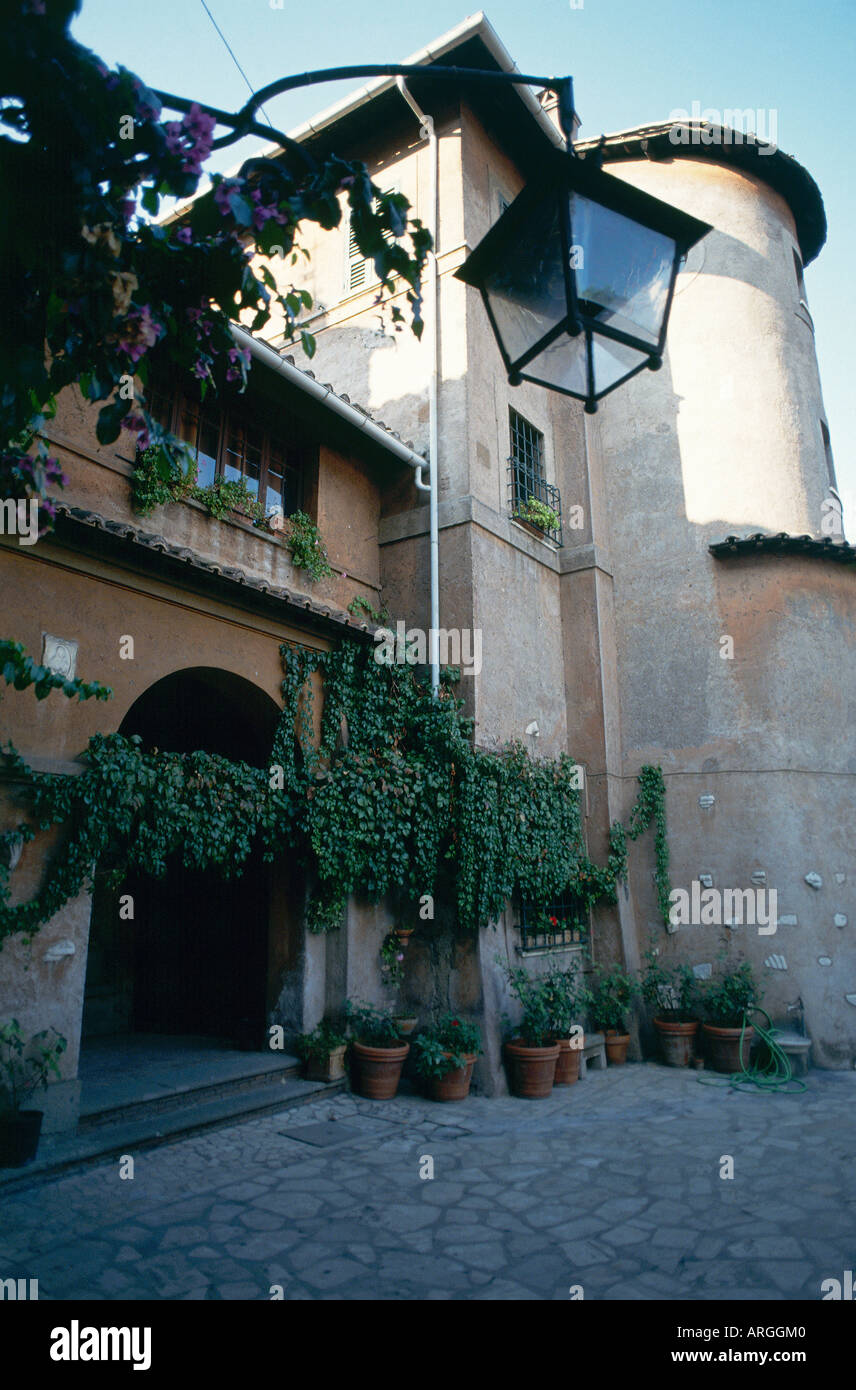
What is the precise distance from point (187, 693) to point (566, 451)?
21.1ft

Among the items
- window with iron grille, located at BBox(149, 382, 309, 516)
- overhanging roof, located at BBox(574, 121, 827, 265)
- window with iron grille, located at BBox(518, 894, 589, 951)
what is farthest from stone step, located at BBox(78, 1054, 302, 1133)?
overhanging roof, located at BBox(574, 121, 827, 265)

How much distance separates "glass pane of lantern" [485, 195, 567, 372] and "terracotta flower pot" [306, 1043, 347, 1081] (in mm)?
6513

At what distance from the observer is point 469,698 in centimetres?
898

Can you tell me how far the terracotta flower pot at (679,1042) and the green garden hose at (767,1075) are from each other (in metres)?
0.51

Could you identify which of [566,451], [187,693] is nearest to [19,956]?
[187,693]

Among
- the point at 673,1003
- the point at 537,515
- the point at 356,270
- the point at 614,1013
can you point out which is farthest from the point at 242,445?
the point at 673,1003

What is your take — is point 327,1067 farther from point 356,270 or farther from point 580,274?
point 356,270

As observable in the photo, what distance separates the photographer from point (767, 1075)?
29.0 ft

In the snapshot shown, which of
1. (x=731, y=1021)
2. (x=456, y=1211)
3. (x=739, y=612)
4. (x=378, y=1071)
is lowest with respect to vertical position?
(x=456, y=1211)

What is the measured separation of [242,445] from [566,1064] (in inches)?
284

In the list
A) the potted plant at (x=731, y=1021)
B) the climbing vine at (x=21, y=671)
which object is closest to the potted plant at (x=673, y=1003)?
the potted plant at (x=731, y=1021)

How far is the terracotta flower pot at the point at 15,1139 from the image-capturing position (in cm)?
520

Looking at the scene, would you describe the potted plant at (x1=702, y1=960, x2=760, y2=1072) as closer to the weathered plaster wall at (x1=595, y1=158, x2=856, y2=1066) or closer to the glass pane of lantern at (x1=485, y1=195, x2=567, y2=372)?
the weathered plaster wall at (x1=595, y1=158, x2=856, y2=1066)
